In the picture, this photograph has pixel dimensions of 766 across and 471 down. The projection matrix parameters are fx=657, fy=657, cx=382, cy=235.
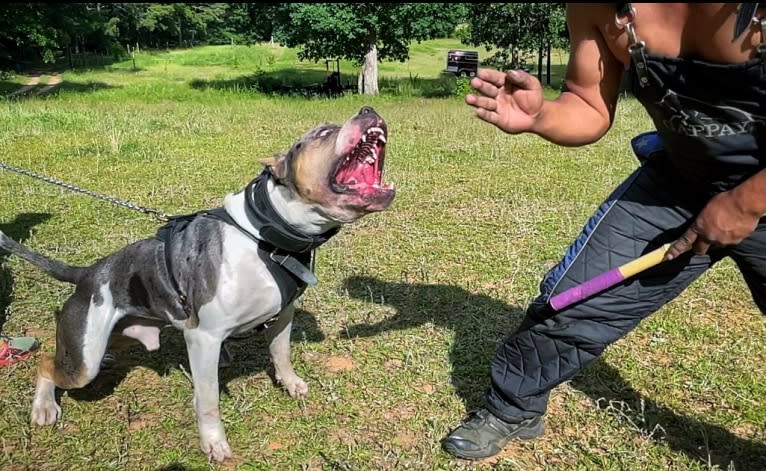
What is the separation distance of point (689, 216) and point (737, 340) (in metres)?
2.11

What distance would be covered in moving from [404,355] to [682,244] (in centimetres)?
208

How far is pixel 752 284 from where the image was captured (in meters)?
2.76

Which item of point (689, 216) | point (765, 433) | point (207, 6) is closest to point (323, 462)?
point (689, 216)

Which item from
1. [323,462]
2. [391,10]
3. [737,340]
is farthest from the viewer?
[391,10]

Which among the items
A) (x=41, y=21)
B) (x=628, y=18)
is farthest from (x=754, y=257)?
(x=41, y=21)

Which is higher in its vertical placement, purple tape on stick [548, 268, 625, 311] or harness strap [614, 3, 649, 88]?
harness strap [614, 3, 649, 88]

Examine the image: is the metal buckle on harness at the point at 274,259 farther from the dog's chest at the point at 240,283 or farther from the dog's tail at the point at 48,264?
the dog's tail at the point at 48,264

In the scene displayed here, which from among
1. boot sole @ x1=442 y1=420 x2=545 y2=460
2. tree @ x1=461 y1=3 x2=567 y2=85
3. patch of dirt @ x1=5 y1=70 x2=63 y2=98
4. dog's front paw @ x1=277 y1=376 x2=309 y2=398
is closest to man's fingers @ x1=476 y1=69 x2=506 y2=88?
boot sole @ x1=442 y1=420 x2=545 y2=460

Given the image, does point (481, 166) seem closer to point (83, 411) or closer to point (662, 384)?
point (662, 384)

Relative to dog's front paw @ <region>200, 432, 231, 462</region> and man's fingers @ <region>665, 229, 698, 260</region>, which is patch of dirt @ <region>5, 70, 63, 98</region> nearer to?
dog's front paw @ <region>200, 432, 231, 462</region>

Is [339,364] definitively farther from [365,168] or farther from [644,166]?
[644,166]

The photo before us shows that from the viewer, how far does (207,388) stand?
10.1ft

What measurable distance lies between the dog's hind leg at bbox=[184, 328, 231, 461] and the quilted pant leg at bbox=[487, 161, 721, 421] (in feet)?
4.68

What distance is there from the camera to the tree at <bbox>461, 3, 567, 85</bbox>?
2836 cm
